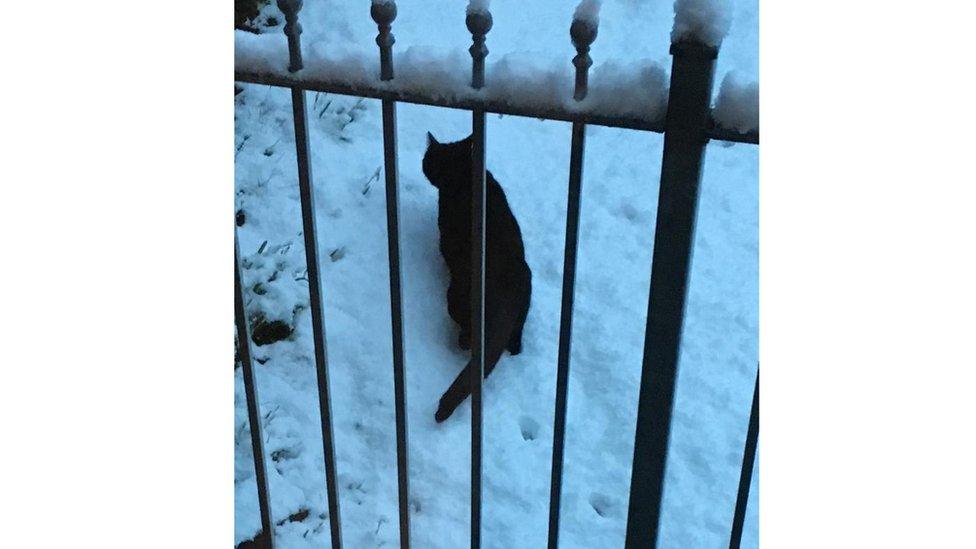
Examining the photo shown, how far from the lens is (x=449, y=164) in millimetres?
2836

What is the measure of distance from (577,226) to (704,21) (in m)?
0.37

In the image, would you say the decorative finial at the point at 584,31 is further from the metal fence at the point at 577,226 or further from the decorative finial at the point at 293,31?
the decorative finial at the point at 293,31

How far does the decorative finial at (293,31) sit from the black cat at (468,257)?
1451 millimetres

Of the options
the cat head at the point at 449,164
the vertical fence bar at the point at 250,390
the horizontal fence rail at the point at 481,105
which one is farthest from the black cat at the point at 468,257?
the horizontal fence rail at the point at 481,105

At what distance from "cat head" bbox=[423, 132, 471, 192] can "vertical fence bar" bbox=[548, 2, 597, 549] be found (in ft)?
4.87

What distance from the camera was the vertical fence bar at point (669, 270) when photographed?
41.5 inches

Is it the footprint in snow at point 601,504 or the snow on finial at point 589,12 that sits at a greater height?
the snow on finial at point 589,12

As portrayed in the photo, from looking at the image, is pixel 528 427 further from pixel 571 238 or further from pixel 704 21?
pixel 704 21
